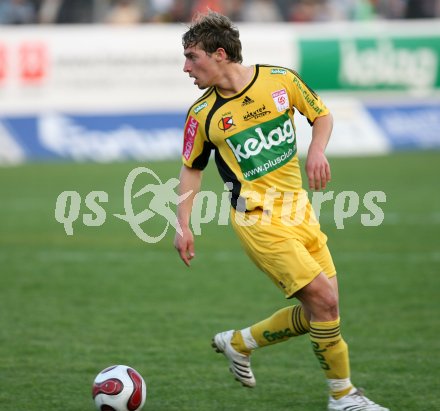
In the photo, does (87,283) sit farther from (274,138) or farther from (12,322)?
(274,138)

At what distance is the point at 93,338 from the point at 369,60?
12.8 meters

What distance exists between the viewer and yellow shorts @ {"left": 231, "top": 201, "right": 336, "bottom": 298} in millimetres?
5395

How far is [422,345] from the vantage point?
276 inches

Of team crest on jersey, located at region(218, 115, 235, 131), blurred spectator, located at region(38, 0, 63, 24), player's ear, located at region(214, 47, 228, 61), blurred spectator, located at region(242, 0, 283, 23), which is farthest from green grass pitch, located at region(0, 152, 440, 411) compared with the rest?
blurred spectator, located at region(242, 0, 283, 23)

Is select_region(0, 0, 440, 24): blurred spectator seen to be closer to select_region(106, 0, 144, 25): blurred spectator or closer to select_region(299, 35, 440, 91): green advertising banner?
select_region(106, 0, 144, 25): blurred spectator

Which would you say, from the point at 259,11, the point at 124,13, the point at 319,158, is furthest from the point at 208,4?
the point at 319,158

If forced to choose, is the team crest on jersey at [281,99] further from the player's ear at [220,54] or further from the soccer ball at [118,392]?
the soccer ball at [118,392]

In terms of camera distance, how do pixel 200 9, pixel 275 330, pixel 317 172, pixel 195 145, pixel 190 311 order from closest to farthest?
pixel 317 172 < pixel 195 145 < pixel 275 330 < pixel 190 311 < pixel 200 9

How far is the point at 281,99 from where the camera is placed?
5582 millimetres

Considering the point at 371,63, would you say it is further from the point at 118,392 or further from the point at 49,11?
the point at 118,392

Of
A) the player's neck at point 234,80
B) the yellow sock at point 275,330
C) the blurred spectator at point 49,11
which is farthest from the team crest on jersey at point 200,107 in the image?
the blurred spectator at point 49,11

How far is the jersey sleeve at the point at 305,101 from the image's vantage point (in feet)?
18.4

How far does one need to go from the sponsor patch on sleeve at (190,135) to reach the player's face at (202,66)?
0.75 feet

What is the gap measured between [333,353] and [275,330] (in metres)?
0.52
